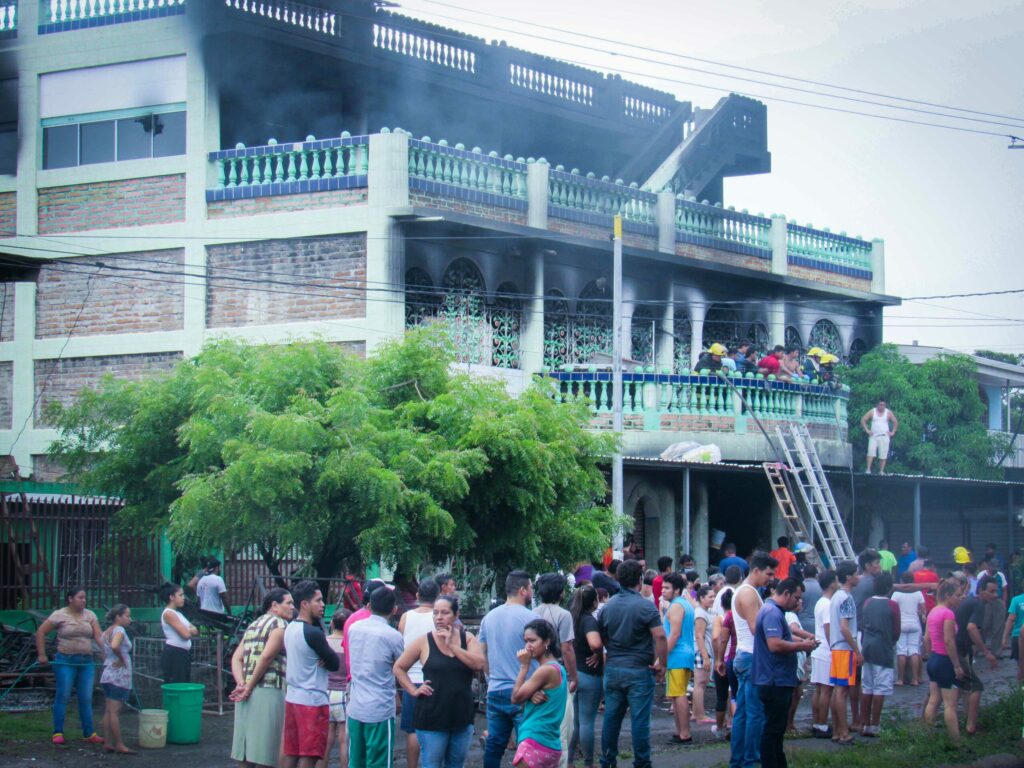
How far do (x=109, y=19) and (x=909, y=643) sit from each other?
16.2m

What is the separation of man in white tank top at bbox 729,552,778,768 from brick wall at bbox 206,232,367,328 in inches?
438

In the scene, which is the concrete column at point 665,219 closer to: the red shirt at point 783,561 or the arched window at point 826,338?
the arched window at point 826,338

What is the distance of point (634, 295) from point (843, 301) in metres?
6.39

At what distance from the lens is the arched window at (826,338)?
1223 inches

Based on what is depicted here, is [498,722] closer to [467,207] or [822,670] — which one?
[822,670]

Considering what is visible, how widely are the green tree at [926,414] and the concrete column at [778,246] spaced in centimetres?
291

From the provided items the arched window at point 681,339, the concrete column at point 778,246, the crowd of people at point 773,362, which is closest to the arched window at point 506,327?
the crowd of people at point 773,362

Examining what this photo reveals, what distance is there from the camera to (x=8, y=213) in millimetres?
25219

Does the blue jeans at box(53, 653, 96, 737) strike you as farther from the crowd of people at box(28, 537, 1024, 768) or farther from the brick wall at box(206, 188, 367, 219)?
the brick wall at box(206, 188, 367, 219)

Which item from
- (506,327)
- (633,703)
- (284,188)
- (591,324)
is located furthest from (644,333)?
(633,703)

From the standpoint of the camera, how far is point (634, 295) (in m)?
27.0

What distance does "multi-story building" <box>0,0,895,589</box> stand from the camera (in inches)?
904

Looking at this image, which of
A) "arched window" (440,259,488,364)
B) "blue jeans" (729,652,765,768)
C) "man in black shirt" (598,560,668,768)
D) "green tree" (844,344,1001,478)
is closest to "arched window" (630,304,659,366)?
"arched window" (440,259,488,364)

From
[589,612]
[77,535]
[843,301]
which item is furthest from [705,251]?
[589,612]
